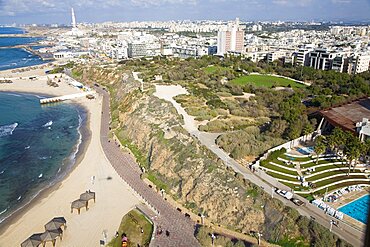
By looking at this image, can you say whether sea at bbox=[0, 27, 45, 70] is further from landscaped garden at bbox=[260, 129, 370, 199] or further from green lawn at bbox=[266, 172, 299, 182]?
green lawn at bbox=[266, 172, 299, 182]

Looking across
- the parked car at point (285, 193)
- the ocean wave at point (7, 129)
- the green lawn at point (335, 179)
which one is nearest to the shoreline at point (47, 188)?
the ocean wave at point (7, 129)

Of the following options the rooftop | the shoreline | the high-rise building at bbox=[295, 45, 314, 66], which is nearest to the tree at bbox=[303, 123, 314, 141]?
the rooftop

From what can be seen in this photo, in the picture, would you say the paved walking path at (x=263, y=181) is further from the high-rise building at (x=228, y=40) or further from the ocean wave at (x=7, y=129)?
the high-rise building at (x=228, y=40)

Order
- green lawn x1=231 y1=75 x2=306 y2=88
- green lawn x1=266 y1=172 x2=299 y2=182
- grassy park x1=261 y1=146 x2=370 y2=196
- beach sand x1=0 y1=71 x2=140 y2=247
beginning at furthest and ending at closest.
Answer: green lawn x1=231 y1=75 x2=306 y2=88 → green lawn x1=266 y1=172 x2=299 y2=182 → grassy park x1=261 y1=146 x2=370 y2=196 → beach sand x1=0 y1=71 x2=140 y2=247

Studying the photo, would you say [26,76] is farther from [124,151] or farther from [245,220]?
[245,220]

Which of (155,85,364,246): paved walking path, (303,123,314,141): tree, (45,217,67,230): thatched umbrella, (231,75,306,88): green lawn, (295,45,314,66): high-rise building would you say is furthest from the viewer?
(295,45,314,66): high-rise building

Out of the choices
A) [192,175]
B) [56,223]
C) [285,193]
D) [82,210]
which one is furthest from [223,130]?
[56,223]

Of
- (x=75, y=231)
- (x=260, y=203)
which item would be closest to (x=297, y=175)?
(x=260, y=203)
